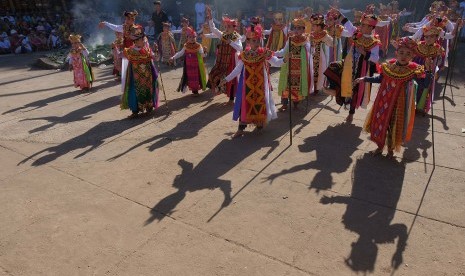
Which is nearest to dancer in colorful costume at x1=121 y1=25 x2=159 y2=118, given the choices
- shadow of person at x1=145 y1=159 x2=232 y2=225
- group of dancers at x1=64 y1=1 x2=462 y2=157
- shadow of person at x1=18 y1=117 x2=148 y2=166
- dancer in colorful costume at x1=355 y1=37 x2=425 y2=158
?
group of dancers at x1=64 y1=1 x2=462 y2=157

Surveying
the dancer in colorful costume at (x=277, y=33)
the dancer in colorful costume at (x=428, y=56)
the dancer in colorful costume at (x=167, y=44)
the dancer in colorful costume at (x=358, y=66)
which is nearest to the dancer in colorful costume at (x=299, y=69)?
the dancer in colorful costume at (x=358, y=66)

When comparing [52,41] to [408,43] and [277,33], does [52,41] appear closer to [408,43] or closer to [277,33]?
[277,33]

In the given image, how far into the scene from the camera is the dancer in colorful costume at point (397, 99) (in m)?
4.48

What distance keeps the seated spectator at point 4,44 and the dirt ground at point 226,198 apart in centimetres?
1101

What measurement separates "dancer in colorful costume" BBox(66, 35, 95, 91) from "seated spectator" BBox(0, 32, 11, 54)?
888 centimetres

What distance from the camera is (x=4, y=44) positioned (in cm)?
1591

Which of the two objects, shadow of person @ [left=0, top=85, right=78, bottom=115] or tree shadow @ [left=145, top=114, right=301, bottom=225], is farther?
shadow of person @ [left=0, top=85, right=78, bottom=115]

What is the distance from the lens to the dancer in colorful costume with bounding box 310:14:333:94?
6977 millimetres

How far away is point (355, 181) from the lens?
4.46 m

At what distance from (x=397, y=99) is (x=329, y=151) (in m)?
1.13

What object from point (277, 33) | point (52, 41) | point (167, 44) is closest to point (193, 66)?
point (277, 33)

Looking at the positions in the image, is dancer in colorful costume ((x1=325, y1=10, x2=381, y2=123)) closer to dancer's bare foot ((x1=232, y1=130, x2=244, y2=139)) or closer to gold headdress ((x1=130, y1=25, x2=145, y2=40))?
dancer's bare foot ((x1=232, y1=130, x2=244, y2=139))

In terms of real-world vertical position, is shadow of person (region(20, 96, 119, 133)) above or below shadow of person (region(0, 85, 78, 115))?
below

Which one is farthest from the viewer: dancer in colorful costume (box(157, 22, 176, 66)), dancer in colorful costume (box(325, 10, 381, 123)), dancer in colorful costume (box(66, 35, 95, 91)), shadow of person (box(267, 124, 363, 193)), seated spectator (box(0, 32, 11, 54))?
seated spectator (box(0, 32, 11, 54))
